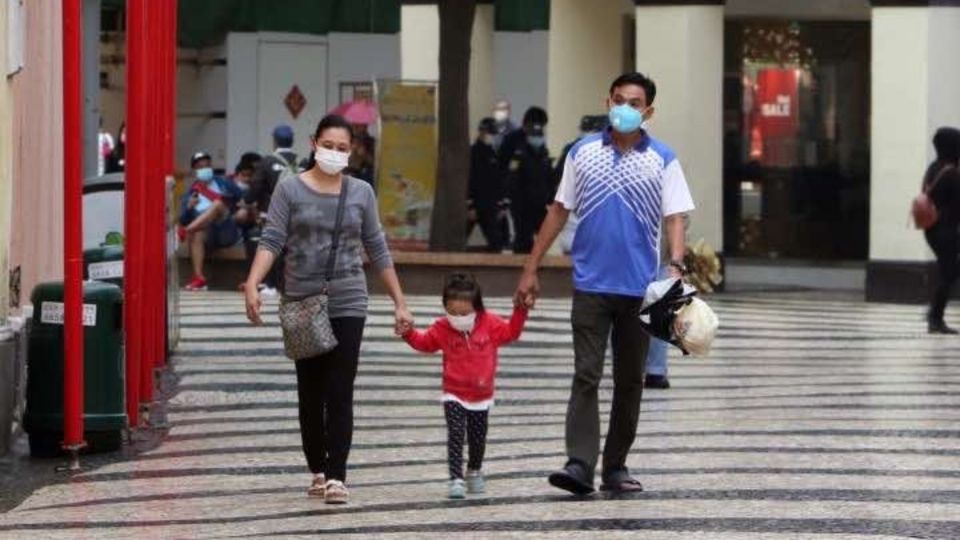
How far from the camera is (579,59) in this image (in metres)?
30.5

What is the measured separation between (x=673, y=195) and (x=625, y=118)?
0.42 meters

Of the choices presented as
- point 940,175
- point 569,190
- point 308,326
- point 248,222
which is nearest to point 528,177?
point 248,222

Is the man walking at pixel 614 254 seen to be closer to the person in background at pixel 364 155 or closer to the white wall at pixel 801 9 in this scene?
the person in background at pixel 364 155

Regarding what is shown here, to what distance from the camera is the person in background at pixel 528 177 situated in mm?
28422

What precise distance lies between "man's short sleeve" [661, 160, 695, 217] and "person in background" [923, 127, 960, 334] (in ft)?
35.7

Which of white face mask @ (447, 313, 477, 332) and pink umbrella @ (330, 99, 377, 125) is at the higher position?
pink umbrella @ (330, 99, 377, 125)

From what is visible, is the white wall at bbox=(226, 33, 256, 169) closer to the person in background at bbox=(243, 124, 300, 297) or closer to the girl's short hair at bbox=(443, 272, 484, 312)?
the person in background at bbox=(243, 124, 300, 297)

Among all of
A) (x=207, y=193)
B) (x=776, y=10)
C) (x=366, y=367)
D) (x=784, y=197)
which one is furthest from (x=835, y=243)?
(x=366, y=367)

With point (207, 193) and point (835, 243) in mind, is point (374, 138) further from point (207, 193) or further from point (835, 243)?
point (835, 243)

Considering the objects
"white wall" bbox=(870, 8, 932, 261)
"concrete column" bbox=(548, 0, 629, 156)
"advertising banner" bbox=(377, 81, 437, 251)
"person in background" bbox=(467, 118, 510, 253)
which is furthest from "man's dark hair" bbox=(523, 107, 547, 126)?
"white wall" bbox=(870, 8, 932, 261)

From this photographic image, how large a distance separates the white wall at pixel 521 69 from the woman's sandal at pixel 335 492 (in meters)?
24.6

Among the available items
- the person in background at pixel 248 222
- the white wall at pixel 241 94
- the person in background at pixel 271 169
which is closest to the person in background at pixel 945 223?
the person in background at pixel 271 169

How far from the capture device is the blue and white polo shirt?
11.2 metres

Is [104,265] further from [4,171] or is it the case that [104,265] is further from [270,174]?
[270,174]
